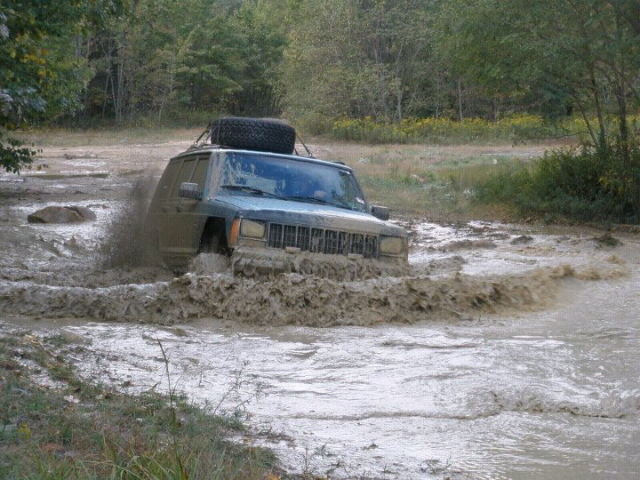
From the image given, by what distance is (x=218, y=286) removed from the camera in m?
9.10

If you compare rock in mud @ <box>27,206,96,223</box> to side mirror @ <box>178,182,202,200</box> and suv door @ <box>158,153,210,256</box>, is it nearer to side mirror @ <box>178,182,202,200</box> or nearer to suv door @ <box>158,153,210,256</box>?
suv door @ <box>158,153,210,256</box>

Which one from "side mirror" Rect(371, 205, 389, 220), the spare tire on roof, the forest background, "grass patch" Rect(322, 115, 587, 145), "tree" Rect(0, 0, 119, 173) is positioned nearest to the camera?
"side mirror" Rect(371, 205, 389, 220)

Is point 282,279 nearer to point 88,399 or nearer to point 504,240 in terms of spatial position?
point 88,399

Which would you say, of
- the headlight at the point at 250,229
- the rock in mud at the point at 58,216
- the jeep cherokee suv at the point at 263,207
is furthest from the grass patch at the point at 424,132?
the headlight at the point at 250,229

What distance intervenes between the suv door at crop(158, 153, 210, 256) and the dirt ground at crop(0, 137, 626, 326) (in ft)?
1.63

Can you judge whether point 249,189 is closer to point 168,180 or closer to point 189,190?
point 189,190

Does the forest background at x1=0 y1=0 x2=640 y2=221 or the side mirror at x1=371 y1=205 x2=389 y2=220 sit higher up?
the forest background at x1=0 y1=0 x2=640 y2=221

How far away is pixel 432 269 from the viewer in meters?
12.7

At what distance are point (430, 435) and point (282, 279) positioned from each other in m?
3.47

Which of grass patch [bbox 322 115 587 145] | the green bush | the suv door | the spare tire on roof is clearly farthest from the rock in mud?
grass patch [bbox 322 115 587 145]

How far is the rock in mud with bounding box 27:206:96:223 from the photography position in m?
18.1

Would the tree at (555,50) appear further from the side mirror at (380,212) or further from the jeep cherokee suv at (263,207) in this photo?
the jeep cherokee suv at (263,207)

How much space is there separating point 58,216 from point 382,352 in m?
11.8

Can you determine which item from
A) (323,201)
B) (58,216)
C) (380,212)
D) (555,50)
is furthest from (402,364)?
(58,216)
